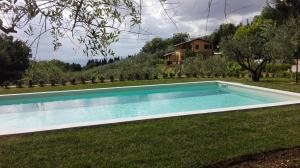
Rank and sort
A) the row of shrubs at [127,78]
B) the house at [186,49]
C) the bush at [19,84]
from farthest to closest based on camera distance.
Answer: the house at [186,49] → the row of shrubs at [127,78] → the bush at [19,84]

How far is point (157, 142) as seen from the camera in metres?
6.13

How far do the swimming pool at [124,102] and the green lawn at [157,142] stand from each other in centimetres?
307

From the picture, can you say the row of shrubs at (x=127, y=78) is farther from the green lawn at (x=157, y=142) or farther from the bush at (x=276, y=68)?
the green lawn at (x=157, y=142)

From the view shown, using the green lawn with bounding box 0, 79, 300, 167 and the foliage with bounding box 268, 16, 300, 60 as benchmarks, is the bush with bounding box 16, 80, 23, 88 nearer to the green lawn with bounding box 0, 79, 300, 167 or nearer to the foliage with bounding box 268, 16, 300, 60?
the green lawn with bounding box 0, 79, 300, 167

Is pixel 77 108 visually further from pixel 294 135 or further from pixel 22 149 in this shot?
pixel 294 135

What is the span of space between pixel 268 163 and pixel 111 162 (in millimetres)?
2264

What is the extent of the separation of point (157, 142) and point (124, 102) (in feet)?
26.4

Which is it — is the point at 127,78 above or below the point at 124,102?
above

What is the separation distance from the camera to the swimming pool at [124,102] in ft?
37.4

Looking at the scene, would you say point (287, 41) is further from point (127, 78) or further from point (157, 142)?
point (157, 142)

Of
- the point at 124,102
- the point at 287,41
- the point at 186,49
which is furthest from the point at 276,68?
the point at 186,49

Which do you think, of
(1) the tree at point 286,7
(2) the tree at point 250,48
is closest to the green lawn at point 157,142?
(1) the tree at point 286,7

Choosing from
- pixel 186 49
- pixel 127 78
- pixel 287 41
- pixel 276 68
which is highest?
pixel 186 49

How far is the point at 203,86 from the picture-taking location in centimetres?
1748
